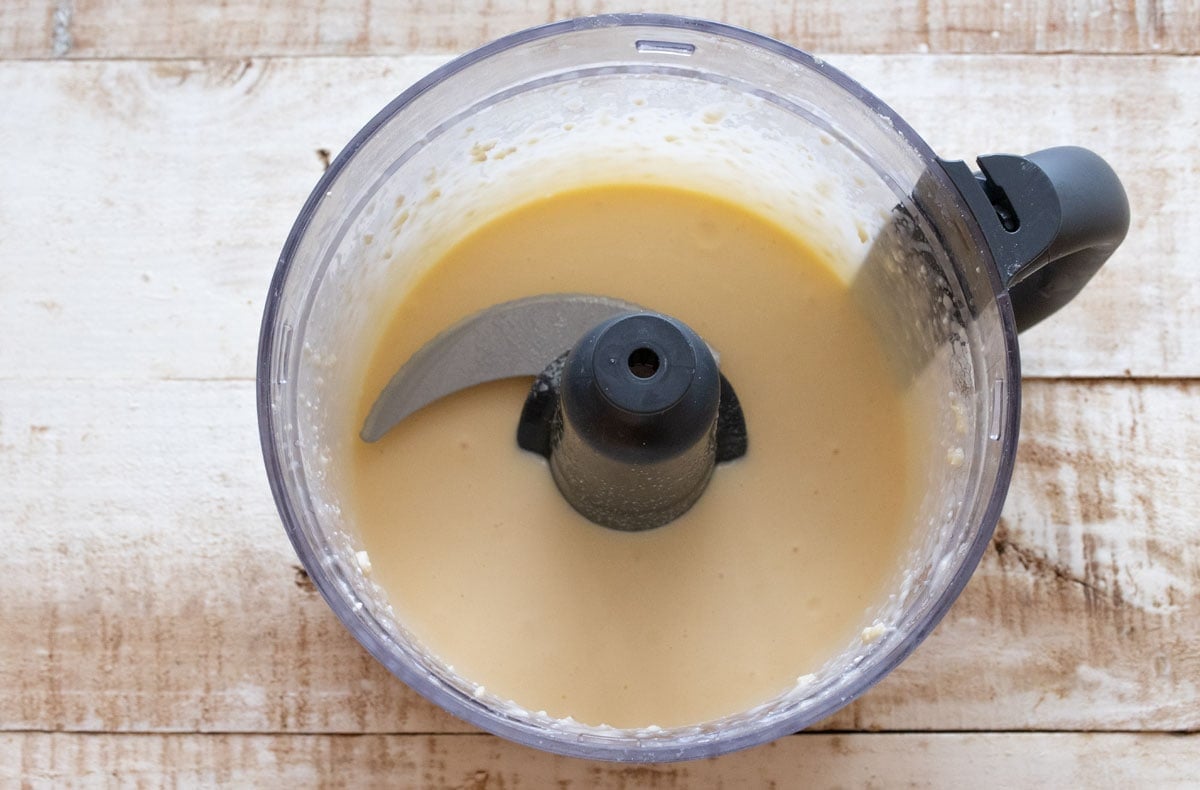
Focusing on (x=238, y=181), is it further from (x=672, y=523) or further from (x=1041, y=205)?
(x=1041, y=205)

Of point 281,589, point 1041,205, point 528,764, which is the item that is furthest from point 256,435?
point 1041,205

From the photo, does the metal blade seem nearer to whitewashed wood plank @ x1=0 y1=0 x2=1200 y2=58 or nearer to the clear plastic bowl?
the clear plastic bowl

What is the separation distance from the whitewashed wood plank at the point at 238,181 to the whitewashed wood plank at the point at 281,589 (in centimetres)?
3

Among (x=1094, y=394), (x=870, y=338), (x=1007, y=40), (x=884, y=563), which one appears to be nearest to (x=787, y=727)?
(x=884, y=563)

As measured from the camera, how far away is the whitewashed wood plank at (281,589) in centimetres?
77

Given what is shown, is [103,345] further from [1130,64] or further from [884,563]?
[1130,64]

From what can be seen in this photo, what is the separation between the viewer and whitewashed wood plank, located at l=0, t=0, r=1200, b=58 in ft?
2.73

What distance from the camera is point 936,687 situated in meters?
0.78

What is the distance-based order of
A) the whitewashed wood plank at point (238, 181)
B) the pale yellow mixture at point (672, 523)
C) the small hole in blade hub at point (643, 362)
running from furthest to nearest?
the whitewashed wood plank at point (238, 181) → the pale yellow mixture at point (672, 523) → the small hole in blade hub at point (643, 362)

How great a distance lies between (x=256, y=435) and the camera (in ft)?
2.58

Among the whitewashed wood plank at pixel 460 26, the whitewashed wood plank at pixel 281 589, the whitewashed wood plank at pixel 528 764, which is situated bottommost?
the whitewashed wood plank at pixel 528 764

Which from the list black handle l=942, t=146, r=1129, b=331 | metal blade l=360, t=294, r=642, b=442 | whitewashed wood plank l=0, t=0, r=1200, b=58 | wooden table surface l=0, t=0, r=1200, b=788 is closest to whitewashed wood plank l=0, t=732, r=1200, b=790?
wooden table surface l=0, t=0, r=1200, b=788

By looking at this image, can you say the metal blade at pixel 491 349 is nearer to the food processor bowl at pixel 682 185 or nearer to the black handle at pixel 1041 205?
the food processor bowl at pixel 682 185

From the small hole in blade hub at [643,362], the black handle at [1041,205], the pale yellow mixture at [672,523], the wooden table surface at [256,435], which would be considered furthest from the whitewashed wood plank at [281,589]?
the small hole in blade hub at [643,362]
